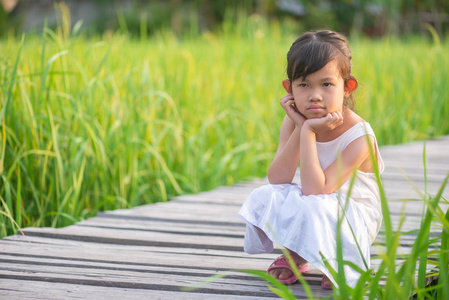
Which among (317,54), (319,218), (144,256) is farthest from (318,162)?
(144,256)

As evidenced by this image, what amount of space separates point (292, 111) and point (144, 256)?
0.69 m

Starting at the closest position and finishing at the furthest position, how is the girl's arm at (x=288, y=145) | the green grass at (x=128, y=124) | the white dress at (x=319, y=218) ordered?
the white dress at (x=319, y=218), the girl's arm at (x=288, y=145), the green grass at (x=128, y=124)

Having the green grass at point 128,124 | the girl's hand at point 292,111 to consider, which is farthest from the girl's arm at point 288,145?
the green grass at point 128,124

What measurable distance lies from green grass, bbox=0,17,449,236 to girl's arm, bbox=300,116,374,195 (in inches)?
11.8

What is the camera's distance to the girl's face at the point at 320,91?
148 cm

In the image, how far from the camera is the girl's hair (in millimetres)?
1478

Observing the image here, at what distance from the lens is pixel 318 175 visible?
4.92ft

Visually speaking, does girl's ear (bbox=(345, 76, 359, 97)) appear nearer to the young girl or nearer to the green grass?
the young girl

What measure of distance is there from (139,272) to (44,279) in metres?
0.26

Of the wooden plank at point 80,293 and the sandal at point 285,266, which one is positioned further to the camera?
the sandal at point 285,266

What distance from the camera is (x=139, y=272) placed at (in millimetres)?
1661

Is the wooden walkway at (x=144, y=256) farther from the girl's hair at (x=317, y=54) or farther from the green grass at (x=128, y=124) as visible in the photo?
the girl's hair at (x=317, y=54)

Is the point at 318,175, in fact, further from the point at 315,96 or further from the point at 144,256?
the point at 144,256

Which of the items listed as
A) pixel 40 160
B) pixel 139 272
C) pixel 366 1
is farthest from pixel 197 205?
pixel 366 1
